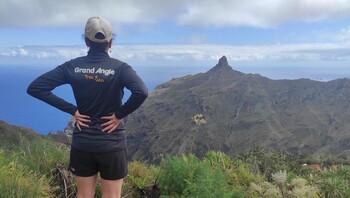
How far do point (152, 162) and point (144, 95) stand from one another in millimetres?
4400

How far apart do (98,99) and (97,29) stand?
0.71 m

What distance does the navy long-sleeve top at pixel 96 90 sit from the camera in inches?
181

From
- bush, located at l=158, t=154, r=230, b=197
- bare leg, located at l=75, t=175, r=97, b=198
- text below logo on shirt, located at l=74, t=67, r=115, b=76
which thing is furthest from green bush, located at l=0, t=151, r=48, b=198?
bush, located at l=158, t=154, r=230, b=197

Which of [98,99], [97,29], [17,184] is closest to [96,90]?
[98,99]

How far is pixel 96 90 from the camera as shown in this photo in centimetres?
465

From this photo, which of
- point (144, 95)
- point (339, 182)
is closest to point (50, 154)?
point (144, 95)

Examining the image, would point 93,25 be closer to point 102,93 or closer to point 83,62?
point 83,62

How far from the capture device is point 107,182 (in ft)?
15.7

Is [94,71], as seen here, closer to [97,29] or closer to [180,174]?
[97,29]

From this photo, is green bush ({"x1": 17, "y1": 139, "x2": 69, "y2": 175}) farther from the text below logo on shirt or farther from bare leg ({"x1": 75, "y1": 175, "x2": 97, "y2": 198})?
the text below logo on shirt

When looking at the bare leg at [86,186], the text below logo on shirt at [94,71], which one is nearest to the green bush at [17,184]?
the bare leg at [86,186]

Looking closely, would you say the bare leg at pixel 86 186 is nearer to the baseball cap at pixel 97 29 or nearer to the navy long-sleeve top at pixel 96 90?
the navy long-sleeve top at pixel 96 90

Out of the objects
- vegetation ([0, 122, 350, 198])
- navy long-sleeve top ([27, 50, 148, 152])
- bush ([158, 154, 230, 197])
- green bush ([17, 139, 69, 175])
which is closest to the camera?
navy long-sleeve top ([27, 50, 148, 152])

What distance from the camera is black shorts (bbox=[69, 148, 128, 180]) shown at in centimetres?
464
